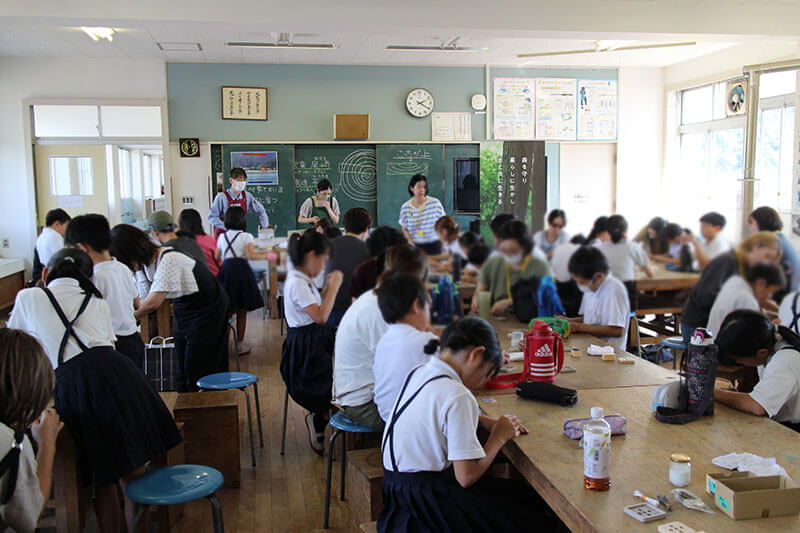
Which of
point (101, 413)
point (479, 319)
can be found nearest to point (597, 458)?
point (479, 319)

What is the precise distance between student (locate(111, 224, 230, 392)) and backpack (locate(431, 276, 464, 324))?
10.8ft

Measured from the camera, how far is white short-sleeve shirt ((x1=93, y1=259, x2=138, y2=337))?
363 centimetres

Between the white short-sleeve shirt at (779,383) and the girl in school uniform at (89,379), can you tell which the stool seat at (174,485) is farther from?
the white short-sleeve shirt at (779,383)

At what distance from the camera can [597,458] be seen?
6.20 ft

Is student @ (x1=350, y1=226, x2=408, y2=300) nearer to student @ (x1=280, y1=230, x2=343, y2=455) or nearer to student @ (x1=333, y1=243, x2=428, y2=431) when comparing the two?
student @ (x1=333, y1=243, x2=428, y2=431)

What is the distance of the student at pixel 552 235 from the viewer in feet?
3.08

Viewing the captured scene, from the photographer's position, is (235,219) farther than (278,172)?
No

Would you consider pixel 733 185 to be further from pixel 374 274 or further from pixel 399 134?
pixel 399 134

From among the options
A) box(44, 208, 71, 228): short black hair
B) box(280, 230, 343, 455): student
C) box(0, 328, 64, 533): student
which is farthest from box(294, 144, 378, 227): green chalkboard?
box(0, 328, 64, 533): student

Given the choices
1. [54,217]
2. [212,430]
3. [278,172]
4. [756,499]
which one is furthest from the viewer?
[278,172]

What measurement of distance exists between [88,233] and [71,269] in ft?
2.18

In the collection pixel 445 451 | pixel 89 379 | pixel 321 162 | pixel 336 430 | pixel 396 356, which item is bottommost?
pixel 336 430

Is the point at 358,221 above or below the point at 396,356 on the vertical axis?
above

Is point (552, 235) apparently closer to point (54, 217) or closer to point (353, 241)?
point (353, 241)
